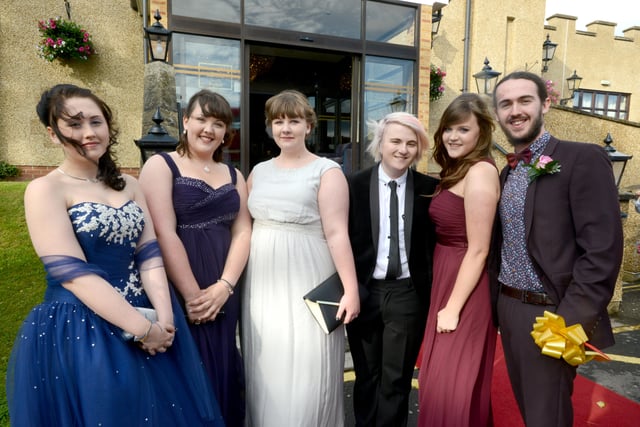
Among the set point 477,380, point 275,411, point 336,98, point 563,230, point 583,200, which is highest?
point 336,98

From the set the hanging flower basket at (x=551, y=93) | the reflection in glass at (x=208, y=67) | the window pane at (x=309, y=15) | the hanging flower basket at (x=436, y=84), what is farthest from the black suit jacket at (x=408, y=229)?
the hanging flower basket at (x=436, y=84)

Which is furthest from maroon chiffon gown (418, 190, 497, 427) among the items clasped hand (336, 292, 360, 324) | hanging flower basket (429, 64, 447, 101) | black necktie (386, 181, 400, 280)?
hanging flower basket (429, 64, 447, 101)

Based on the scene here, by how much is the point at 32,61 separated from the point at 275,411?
28.7 feet

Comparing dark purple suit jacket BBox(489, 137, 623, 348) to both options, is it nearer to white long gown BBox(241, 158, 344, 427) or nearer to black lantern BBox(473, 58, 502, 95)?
white long gown BBox(241, 158, 344, 427)

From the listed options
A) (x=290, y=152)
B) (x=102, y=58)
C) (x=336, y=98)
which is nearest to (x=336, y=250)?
(x=290, y=152)

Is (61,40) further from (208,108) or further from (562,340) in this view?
(562,340)

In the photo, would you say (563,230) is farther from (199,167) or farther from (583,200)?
(199,167)

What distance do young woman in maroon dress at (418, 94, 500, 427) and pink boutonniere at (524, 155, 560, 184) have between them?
240 mm

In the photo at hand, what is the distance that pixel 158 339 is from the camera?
5.55ft

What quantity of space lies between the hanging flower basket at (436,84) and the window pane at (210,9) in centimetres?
520

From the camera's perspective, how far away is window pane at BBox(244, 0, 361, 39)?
739 cm

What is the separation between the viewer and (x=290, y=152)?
7.32 ft

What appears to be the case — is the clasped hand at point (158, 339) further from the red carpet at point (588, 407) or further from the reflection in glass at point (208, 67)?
the reflection in glass at point (208, 67)

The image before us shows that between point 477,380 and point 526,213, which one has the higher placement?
point 526,213
